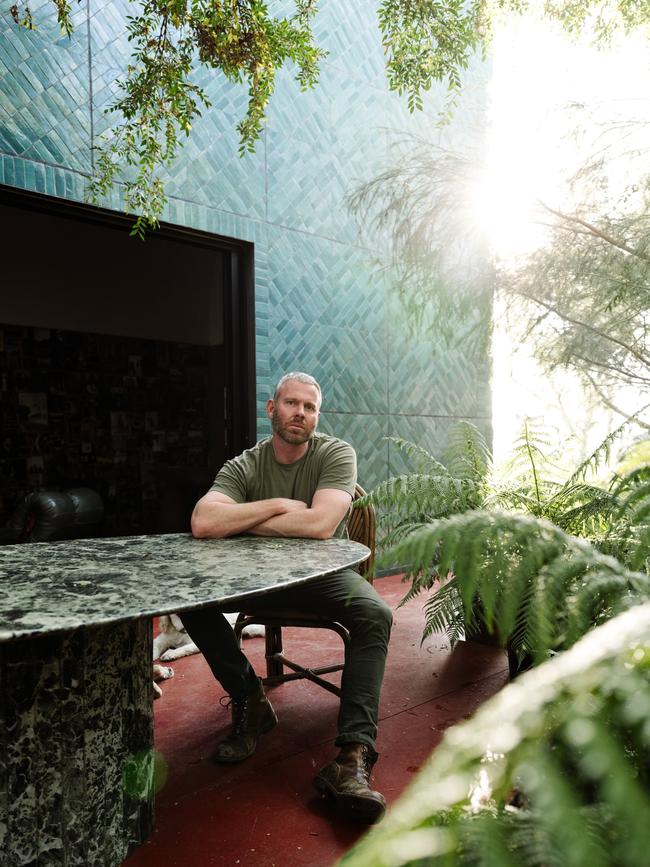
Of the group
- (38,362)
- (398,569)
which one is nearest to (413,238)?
(398,569)

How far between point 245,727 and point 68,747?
913 millimetres

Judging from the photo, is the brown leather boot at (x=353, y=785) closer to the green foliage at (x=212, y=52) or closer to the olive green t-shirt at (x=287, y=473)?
the olive green t-shirt at (x=287, y=473)

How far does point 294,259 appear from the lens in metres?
4.71

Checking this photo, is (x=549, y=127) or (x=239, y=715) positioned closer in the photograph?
(x=239, y=715)

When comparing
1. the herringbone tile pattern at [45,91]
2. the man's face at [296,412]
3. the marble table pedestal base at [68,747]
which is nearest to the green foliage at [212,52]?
the herringbone tile pattern at [45,91]

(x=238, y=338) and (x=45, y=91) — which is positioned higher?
(x=45, y=91)

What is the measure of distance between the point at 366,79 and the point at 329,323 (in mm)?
2053

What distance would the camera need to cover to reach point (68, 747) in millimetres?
1444

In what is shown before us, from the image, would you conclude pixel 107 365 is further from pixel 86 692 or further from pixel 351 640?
pixel 86 692

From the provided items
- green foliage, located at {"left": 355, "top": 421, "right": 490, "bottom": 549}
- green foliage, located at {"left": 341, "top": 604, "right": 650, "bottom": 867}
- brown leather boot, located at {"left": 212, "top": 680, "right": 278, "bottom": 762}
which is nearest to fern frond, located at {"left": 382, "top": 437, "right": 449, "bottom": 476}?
green foliage, located at {"left": 355, "top": 421, "right": 490, "bottom": 549}

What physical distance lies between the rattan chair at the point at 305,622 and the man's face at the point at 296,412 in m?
0.35

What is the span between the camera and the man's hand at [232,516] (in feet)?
7.27

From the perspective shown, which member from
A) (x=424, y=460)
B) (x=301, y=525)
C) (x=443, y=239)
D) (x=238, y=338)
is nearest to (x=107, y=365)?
(x=238, y=338)

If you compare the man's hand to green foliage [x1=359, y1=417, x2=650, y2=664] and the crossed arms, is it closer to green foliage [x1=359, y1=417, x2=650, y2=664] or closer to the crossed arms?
the crossed arms
